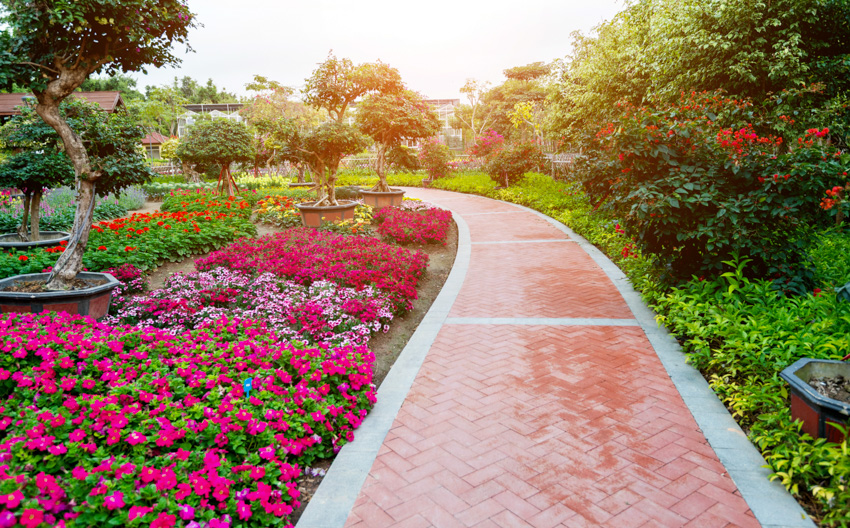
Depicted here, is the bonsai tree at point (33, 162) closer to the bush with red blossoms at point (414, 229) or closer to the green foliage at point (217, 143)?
the green foliage at point (217, 143)

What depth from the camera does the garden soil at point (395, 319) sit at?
2844mm

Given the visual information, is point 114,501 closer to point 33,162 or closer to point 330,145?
point 33,162

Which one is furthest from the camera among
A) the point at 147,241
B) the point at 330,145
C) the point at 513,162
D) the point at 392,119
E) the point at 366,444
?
the point at 513,162

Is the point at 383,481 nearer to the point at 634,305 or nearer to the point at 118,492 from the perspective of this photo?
the point at 118,492

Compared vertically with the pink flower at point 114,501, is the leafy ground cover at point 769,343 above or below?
above

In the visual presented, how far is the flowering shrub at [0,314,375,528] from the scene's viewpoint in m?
2.16

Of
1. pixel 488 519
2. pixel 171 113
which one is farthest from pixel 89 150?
pixel 171 113

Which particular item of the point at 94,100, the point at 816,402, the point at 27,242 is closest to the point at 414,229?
the point at 27,242

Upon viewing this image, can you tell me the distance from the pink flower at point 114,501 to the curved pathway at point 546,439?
83 cm

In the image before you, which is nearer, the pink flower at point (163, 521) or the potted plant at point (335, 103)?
the pink flower at point (163, 521)

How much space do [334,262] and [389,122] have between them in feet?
25.5

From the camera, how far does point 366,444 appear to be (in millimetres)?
3100

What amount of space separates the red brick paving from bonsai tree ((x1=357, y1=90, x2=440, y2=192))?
9558 mm

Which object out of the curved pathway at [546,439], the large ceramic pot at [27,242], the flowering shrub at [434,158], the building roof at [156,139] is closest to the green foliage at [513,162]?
the flowering shrub at [434,158]
